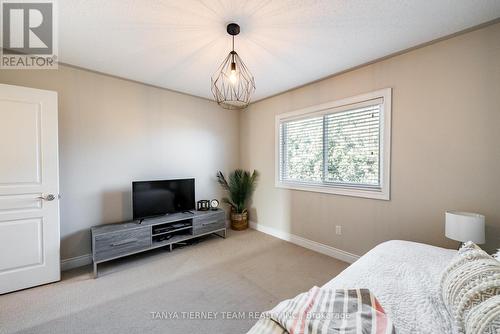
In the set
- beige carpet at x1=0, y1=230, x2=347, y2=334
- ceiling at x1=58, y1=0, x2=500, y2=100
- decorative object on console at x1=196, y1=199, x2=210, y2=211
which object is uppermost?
ceiling at x1=58, y1=0, x2=500, y2=100

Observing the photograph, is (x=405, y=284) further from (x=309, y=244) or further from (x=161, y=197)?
(x=161, y=197)

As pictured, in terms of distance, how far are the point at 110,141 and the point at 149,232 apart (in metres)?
1.35

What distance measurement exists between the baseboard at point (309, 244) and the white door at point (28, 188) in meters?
2.87

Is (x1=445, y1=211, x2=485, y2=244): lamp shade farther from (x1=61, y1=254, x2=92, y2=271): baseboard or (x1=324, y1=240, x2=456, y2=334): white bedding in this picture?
(x1=61, y1=254, x2=92, y2=271): baseboard

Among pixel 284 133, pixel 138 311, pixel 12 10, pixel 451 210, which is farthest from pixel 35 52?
pixel 451 210

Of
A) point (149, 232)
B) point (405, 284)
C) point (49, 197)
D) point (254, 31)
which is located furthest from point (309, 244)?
Answer: point (49, 197)

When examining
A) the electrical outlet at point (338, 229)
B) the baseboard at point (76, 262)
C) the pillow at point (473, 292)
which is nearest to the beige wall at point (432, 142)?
the electrical outlet at point (338, 229)

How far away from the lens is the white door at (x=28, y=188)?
2066 millimetres

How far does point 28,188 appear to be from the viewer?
7.09 feet

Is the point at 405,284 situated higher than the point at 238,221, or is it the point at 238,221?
the point at 405,284

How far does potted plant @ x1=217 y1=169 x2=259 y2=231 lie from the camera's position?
4039mm

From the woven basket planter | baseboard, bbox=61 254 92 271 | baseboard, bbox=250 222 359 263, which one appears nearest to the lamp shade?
baseboard, bbox=250 222 359 263

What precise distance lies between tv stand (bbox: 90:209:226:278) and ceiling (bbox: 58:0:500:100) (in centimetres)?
202

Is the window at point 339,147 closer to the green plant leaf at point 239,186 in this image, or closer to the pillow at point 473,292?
the green plant leaf at point 239,186
